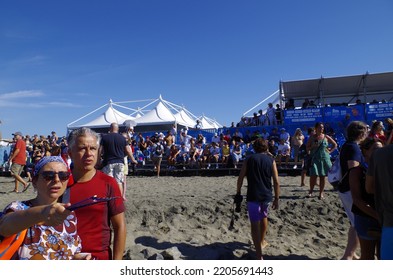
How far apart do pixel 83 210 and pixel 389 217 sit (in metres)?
2.06

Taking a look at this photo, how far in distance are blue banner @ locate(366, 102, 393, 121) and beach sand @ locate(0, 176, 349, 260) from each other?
7.72 metres

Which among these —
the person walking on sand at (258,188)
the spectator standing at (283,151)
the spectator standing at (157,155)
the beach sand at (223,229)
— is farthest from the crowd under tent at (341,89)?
the person walking on sand at (258,188)

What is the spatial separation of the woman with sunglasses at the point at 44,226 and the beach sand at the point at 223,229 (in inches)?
90.1

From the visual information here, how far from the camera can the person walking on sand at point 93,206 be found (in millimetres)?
2125

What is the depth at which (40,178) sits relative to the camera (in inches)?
76.0

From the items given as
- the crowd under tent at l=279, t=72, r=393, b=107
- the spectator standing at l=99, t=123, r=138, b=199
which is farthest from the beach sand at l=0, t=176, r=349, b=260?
the crowd under tent at l=279, t=72, r=393, b=107

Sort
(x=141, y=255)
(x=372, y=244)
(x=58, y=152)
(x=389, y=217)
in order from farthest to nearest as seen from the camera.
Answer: (x=58, y=152), (x=141, y=255), (x=372, y=244), (x=389, y=217)

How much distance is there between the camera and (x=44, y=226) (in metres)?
1.84

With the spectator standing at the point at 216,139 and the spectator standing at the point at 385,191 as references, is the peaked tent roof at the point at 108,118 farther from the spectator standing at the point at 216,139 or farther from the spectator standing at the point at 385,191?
the spectator standing at the point at 385,191

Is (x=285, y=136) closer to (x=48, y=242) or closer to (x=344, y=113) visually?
(x=344, y=113)

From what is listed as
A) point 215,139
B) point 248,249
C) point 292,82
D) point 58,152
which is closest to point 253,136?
point 215,139

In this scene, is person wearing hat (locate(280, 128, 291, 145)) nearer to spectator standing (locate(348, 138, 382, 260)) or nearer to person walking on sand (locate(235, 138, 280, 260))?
person walking on sand (locate(235, 138, 280, 260))

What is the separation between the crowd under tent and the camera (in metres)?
18.0
